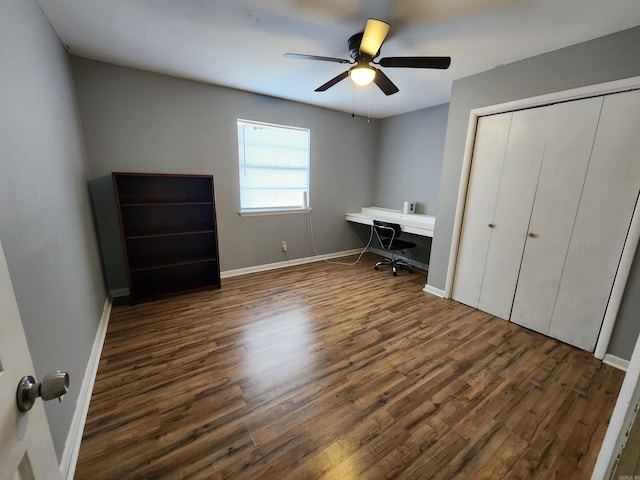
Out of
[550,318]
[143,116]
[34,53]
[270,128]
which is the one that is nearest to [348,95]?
[270,128]

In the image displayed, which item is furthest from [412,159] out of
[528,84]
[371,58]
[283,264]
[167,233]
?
[167,233]

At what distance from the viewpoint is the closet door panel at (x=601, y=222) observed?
195 cm

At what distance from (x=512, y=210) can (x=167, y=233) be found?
3640 millimetres

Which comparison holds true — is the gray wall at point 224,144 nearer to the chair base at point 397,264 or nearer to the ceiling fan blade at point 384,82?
the chair base at point 397,264

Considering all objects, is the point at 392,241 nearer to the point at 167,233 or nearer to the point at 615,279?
the point at 615,279

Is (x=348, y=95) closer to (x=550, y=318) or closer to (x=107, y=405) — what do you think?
(x=550, y=318)

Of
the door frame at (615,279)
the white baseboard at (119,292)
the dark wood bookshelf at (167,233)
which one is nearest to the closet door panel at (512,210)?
the door frame at (615,279)

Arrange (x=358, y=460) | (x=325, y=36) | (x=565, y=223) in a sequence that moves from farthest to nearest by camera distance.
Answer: (x=565, y=223)
(x=325, y=36)
(x=358, y=460)

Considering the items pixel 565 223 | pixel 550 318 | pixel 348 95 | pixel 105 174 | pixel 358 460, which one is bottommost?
pixel 358 460

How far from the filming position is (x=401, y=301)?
3.08 meters

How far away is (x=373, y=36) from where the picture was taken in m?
1.81

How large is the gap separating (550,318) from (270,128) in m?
3.87

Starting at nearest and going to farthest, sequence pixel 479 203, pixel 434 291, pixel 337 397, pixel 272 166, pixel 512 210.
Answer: pixel 337 397
pixel 512 210
pixel 479 203
pixel 434 291
pixel 272 166

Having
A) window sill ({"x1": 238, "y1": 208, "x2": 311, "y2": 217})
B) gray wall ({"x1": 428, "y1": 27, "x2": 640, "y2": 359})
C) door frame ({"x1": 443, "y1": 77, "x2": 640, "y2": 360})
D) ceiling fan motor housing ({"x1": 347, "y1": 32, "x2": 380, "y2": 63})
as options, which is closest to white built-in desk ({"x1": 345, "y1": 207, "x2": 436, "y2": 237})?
gray wall ({"x1": 428, "y1": 27, "x2": 640, "y2": 359})
